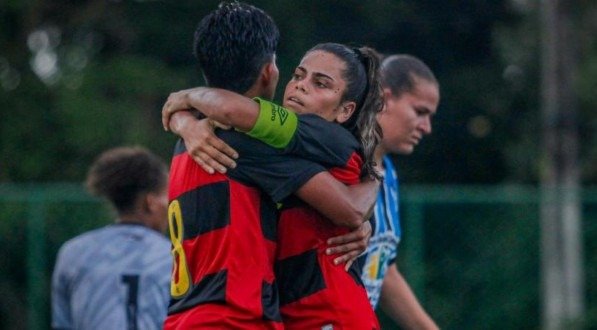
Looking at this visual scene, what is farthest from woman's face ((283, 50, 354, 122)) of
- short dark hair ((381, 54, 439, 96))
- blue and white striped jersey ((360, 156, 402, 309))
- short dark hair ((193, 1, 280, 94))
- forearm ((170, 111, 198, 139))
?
short dark hair ((381, 54, 439, 96))

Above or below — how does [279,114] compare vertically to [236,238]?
above

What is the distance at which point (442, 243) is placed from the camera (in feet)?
37.7

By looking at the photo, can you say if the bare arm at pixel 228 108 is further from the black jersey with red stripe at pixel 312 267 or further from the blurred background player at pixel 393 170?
the blurred background player at pixel 393 170

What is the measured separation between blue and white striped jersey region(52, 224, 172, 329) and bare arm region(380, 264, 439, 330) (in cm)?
84

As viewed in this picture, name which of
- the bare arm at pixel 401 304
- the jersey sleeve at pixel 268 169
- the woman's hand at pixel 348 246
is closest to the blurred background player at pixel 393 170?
the bare arm at pixel 401 304

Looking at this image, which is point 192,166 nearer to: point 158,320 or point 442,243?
point 158,320

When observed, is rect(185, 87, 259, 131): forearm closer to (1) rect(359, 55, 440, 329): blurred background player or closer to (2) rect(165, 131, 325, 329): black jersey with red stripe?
(2) rect(165, 131, 325, 329): black jersey with red stripe

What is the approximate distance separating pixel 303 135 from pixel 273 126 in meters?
0.10

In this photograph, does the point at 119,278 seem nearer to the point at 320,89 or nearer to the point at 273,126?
the point at 320,89

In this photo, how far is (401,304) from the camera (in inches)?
234

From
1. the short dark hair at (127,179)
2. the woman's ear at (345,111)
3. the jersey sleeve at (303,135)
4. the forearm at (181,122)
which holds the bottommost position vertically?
the jersey sleeve at (303,135)

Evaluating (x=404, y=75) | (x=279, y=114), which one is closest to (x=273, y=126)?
(x=279, y=114)

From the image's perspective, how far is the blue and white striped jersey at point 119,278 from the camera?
582 centimetres

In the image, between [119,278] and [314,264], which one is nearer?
[314,264]
